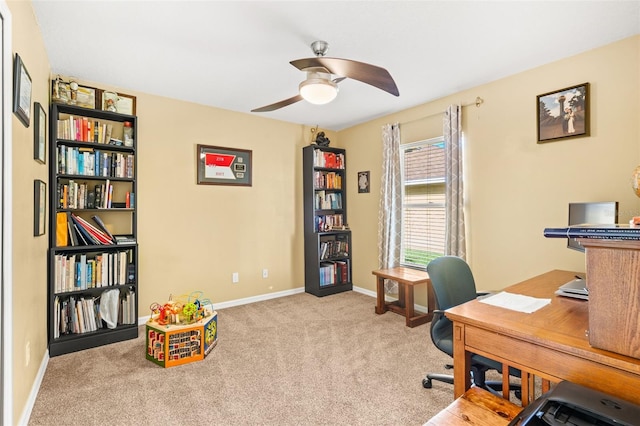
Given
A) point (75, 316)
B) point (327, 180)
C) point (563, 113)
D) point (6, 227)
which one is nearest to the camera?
point (6, 227)

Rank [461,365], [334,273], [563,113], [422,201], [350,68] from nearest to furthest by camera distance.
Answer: [461,365] → [350,68] → [563,113] → [422,201] → [334,273]

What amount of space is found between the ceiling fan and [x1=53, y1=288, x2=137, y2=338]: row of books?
2536 mm

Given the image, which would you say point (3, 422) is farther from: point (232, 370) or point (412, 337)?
point (412, 337)

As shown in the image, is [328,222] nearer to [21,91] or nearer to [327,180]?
[327,180]

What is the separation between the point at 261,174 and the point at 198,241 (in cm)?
121

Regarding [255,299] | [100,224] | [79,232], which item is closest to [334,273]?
[255,299]

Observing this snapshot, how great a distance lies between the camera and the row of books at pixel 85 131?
280 centimetres

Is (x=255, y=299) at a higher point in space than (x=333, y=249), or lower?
lower

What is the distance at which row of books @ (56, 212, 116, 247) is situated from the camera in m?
2.69

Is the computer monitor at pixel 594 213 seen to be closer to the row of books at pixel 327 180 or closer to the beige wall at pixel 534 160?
the beige wall at pixel 534 160

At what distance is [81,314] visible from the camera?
279 cm

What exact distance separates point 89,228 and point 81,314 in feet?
2.51

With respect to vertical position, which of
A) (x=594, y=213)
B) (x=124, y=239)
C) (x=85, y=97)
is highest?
(x=85, y=97)

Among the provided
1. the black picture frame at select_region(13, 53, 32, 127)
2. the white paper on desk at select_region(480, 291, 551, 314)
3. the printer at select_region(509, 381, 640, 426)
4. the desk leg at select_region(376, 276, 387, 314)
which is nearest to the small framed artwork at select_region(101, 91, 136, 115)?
the black picture frame at select_region(13, 53, 32, 127)
